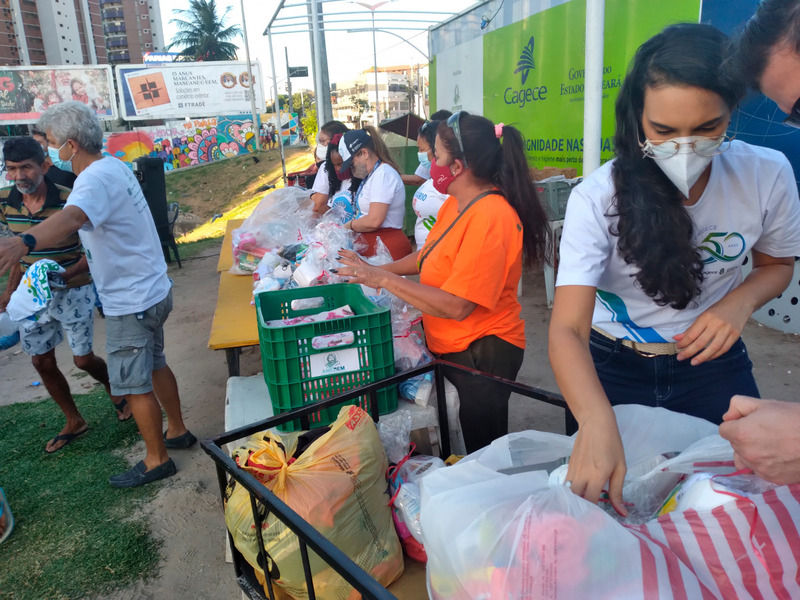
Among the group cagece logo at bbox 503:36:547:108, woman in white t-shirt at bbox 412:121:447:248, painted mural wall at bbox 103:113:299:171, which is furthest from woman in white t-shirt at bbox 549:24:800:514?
painted mural wall at bbox 103:113:299:171

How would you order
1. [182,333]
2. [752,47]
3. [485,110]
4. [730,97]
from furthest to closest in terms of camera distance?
[485,110], [182,333], [730,97], [752,47]

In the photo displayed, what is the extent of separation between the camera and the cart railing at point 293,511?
97cm

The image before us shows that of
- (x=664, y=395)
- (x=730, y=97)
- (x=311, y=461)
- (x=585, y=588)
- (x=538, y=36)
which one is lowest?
(x=311, y=461)

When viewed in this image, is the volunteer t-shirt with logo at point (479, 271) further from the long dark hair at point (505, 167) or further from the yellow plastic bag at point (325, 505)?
the yellow plastic bag at point (325, 505)

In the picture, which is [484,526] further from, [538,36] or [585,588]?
[538,36]

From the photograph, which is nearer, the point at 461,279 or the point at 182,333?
the point at 461,279

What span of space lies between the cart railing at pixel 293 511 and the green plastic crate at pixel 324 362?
0.15 meters

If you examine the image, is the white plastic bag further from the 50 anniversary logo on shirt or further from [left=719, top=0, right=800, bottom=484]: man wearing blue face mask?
the 50 anniversary logo on shirt

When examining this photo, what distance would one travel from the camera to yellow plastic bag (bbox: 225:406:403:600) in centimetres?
148

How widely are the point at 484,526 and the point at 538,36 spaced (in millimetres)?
6619

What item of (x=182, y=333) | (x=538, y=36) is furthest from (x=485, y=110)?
(x=182, y=333)

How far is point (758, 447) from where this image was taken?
892mm

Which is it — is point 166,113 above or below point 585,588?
above

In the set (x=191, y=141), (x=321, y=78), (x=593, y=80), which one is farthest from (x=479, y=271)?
(x=191, y=141)
